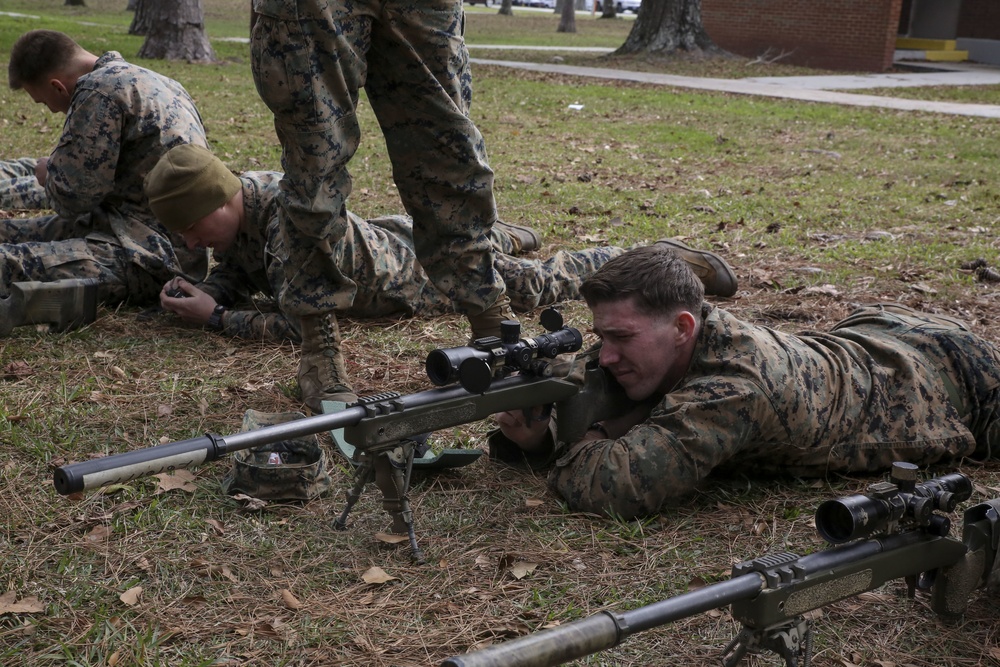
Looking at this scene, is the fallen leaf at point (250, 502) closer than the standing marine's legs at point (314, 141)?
Yes

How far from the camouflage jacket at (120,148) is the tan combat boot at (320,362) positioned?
1.66 m

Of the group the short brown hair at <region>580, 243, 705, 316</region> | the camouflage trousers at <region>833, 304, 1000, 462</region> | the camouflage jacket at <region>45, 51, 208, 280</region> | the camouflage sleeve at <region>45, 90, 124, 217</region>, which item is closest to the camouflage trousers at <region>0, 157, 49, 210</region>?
the camouflage jacket at <region>45, 51, 208, 280</region>

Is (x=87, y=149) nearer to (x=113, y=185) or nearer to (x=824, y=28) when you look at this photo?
(x=113, y=185)

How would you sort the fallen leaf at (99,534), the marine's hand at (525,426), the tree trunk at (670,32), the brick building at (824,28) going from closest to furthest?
the fallen leaf at (99,534)
the marine's hand at (525,426)
the tree trunk at (670,32)
the brick building at (824,28)

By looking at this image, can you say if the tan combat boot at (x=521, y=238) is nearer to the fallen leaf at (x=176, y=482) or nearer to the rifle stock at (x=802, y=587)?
the fallen leaf at (x=176, y=482)

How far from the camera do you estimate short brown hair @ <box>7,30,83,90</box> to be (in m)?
5.86

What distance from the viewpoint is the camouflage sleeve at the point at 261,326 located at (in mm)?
5512

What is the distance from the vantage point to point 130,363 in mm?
5207

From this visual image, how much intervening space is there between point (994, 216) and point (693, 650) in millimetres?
7153

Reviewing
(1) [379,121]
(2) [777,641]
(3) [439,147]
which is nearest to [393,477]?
(2) [777,641]

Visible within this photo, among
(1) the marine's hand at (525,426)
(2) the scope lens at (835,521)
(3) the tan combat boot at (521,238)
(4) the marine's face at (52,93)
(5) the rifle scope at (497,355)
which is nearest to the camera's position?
(2) the scope lens at (835,521)

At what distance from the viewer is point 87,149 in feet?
18.7

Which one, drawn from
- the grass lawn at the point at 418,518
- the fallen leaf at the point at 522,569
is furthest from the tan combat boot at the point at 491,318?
the fallen leaf at the point at 522,569

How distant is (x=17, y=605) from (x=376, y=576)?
3.40 feet
